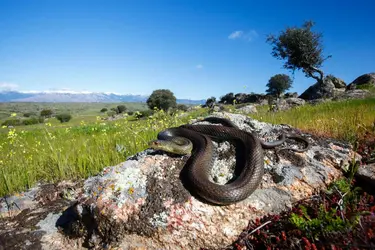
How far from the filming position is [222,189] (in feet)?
11.7

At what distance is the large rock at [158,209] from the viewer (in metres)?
3.53

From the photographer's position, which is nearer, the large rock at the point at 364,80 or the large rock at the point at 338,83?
the large rock at the point at 364,80


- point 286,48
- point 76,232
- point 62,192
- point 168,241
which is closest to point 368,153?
point 168,241

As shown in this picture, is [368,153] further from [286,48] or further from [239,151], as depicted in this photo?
[286,48]

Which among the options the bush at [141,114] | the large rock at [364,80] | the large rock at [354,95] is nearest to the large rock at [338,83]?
the large rock at [364,80]

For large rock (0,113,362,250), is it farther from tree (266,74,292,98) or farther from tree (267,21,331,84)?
tree (266,74,292,98)

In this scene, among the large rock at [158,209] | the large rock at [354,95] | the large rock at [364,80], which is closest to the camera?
the large rock at [158,209]

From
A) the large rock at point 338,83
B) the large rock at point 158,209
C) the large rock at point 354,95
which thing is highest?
the large rock at point 338,83

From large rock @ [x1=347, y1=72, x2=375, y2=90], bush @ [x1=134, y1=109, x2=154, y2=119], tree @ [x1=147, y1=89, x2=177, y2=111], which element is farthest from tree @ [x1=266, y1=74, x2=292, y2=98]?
bush @ [x1=134, y1=109, x2=154, y2=119]

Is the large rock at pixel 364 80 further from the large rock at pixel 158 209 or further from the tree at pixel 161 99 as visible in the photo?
the large rock at pixel 158 209

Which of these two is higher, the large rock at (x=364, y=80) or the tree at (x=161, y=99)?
the large rock at (x=364, y=80)

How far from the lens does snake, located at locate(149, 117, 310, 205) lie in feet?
11.8

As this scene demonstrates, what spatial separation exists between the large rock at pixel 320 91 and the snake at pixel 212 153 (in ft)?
107

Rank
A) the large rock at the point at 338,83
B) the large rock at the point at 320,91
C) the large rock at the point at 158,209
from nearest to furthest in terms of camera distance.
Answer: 1. the large rock at the point at 158,209
2. the large rock at the point at 320,91
3. the large rock at the point at 338,83
